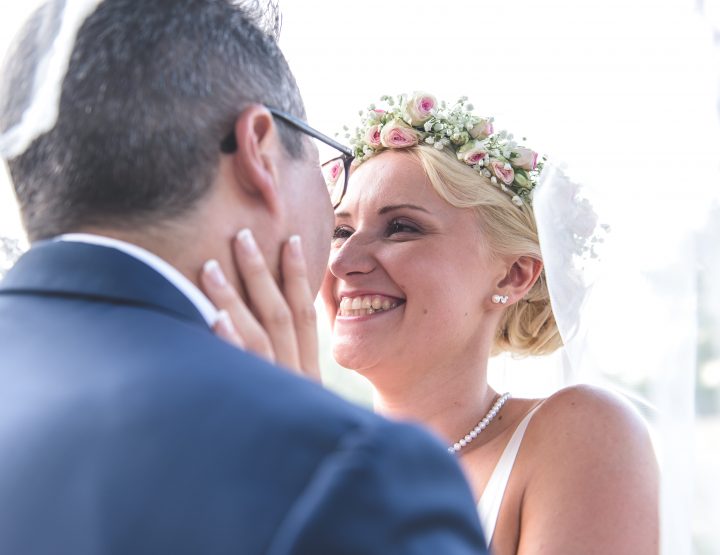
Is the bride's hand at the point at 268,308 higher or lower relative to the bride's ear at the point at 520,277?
higher

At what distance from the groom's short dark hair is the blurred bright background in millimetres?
1036

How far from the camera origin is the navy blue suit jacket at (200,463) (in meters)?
0.96

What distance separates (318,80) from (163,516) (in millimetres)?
2568

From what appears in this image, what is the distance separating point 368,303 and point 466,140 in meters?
0.68

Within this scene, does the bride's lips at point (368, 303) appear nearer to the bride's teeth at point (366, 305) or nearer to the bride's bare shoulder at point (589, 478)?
the bride's teeth at point (366, 305)

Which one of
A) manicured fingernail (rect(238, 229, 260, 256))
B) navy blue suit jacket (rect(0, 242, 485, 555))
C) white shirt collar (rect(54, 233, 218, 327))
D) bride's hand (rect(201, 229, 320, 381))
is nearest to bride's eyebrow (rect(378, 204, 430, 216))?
bride's hand (rect(201, 229, 320, 381))

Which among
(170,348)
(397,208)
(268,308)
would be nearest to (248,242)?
(268,308)

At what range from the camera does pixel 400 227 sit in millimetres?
3279

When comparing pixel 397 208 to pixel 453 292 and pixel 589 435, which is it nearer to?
pixel 453 292

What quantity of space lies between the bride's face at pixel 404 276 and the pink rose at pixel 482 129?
0.79ft

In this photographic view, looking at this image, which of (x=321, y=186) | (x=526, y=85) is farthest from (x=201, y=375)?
(x=526, y=85)

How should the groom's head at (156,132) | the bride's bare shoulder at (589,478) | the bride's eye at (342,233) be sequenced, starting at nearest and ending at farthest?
the groom's head at (156,132)
the bride's bare shoulder at (589,478)
the bride's eye at (342,233)

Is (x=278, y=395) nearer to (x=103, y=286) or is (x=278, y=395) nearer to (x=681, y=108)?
(x=103, y=286)

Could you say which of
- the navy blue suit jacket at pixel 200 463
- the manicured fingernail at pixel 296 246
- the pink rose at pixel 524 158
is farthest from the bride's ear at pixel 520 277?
the navy blue suit jacket at pixel 200 463
